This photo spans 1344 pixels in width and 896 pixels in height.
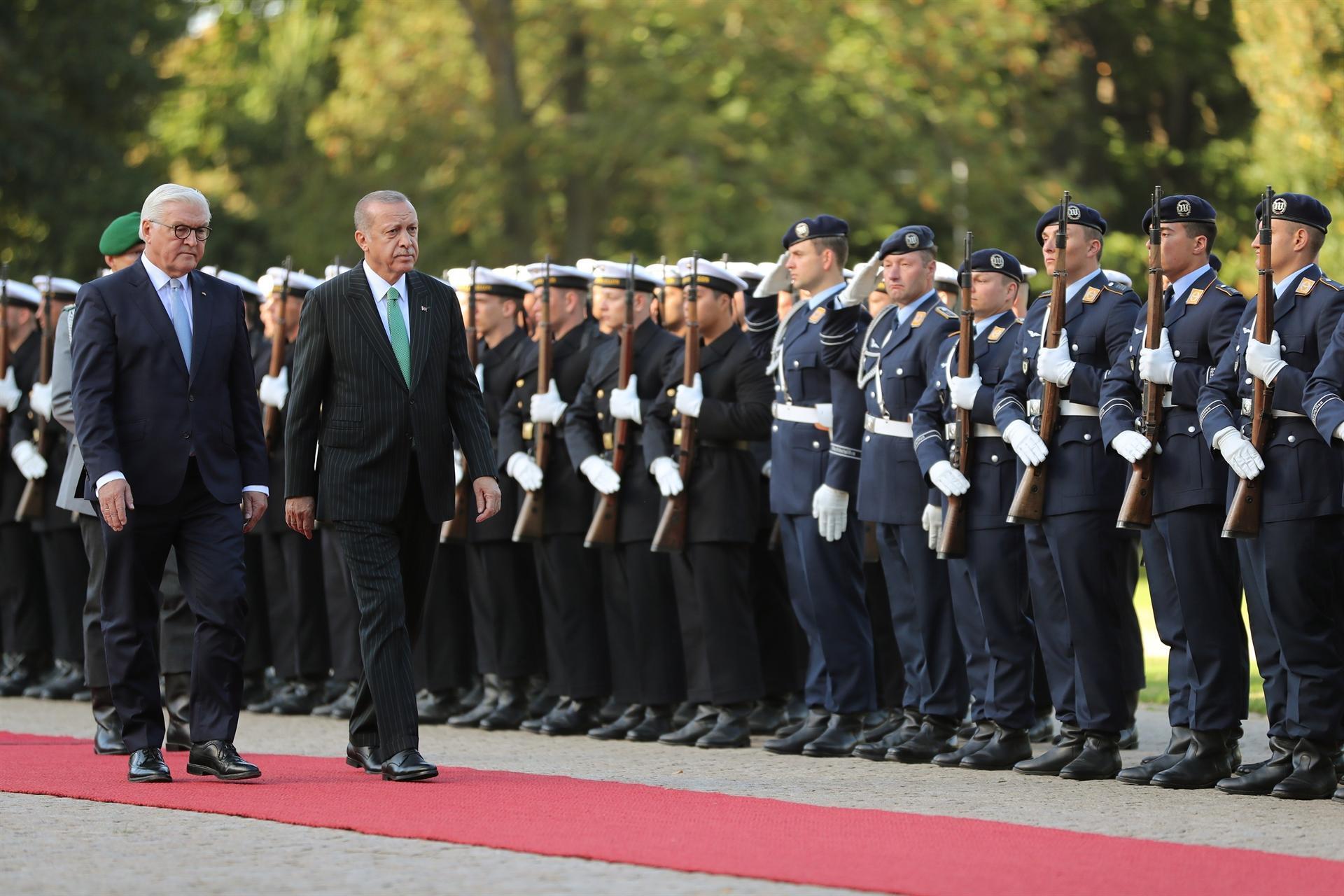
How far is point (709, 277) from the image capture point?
32.5 feet

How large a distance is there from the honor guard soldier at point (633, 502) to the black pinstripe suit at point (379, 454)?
239 cm

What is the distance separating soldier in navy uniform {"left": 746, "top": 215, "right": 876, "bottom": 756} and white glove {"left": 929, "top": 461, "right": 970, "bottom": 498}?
26.0 inches

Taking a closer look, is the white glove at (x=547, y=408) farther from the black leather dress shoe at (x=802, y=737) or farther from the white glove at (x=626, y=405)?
the black leather dress shoe at (x=802, y=737)

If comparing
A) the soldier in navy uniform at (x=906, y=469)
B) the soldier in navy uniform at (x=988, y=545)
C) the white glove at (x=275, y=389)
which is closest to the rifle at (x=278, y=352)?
the white glove at (x=275, y=389)

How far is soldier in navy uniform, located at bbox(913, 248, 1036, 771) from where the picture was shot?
8656mm

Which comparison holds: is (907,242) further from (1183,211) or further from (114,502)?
(114,502)

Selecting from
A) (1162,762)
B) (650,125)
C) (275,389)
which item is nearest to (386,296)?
(1162,762)

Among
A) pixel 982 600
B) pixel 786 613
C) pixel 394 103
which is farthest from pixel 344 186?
pixel 982 600

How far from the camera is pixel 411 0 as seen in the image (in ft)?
99.2

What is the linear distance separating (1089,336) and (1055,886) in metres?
3.27

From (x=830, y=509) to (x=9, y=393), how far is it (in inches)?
208

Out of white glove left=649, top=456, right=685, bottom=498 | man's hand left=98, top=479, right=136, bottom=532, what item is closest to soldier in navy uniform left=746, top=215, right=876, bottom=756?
white glove left=649, top=456, right=685, bottom=498

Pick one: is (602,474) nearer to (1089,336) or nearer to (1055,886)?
(1089,336)

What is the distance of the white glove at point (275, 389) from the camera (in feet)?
37.1
